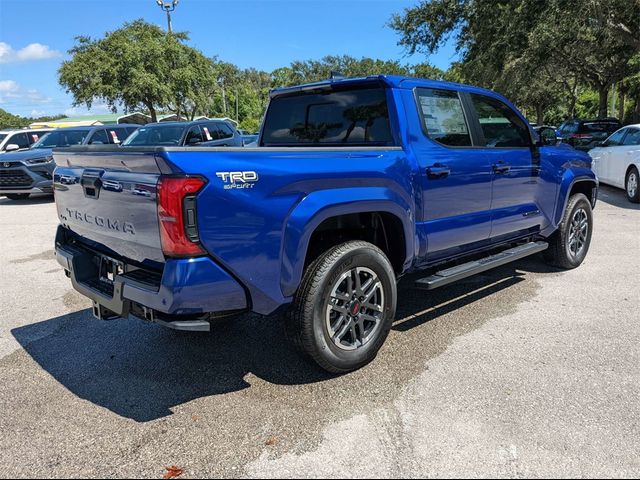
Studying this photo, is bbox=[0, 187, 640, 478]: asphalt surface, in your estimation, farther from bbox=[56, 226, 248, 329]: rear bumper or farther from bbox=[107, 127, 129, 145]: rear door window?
bbox=[107, 127, 129, 145]: rear door window

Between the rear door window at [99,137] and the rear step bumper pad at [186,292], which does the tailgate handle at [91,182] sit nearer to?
the rear step bumper pad at [186,292]

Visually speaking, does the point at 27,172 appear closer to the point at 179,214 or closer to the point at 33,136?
the point at 33,136

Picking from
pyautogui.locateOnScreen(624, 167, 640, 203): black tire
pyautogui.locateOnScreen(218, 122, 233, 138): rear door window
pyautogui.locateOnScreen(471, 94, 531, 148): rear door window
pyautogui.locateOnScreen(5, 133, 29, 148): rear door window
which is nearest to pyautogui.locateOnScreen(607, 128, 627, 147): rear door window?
pyautogui.locateOnScreen(624, 167, 640, 203): black tire

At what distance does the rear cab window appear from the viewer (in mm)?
3949

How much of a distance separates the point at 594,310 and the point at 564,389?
1.75 meters

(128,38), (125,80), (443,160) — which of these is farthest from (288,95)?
(128,38)

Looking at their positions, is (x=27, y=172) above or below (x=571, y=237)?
above

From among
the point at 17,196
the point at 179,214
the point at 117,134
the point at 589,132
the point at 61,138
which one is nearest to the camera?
the point at 179,214

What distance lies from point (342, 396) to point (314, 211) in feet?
3.97

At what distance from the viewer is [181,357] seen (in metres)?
3.88

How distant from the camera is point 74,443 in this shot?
2.80 m

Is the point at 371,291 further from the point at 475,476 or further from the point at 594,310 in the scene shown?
the point at 594,310

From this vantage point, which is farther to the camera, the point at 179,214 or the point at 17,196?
the point at 17,196

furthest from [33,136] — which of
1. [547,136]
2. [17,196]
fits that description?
[547,136]
